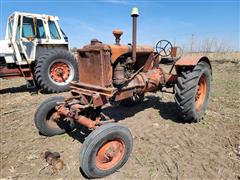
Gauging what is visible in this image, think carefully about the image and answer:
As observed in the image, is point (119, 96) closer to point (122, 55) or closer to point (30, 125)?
point (122, 55)

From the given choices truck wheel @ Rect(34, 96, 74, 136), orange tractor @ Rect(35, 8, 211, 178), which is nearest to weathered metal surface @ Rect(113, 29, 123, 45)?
orange tractor @ Rect(35, 8, 211, 178)

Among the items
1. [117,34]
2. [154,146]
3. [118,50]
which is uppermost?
[117,34]

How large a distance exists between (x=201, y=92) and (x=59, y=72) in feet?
15.4

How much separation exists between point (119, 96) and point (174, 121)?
1433 millimetres

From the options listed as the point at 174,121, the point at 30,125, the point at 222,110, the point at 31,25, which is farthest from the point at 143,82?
the point at 31,25

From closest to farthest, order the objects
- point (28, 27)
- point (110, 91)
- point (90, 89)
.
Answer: point (110, 91) < point (90, 89) < point (28, 27)

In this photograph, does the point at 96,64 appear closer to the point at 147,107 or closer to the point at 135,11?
the point at 135,11

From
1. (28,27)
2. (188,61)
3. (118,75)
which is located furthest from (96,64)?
(28,27)

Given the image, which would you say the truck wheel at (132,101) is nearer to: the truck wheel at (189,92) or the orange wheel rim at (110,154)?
the truck wheel at (189,92)

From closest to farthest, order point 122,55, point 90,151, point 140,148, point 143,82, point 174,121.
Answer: point 90,151 < point 140,148 < point 122,55 < point 143,82 < point 174,121

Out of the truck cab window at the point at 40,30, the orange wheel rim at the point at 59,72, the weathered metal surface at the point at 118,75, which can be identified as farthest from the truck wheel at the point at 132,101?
the truck cab window at the point at 40,30

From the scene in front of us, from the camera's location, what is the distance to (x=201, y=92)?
487cm

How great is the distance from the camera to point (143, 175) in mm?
2963

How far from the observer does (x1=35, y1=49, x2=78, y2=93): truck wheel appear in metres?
7.08
